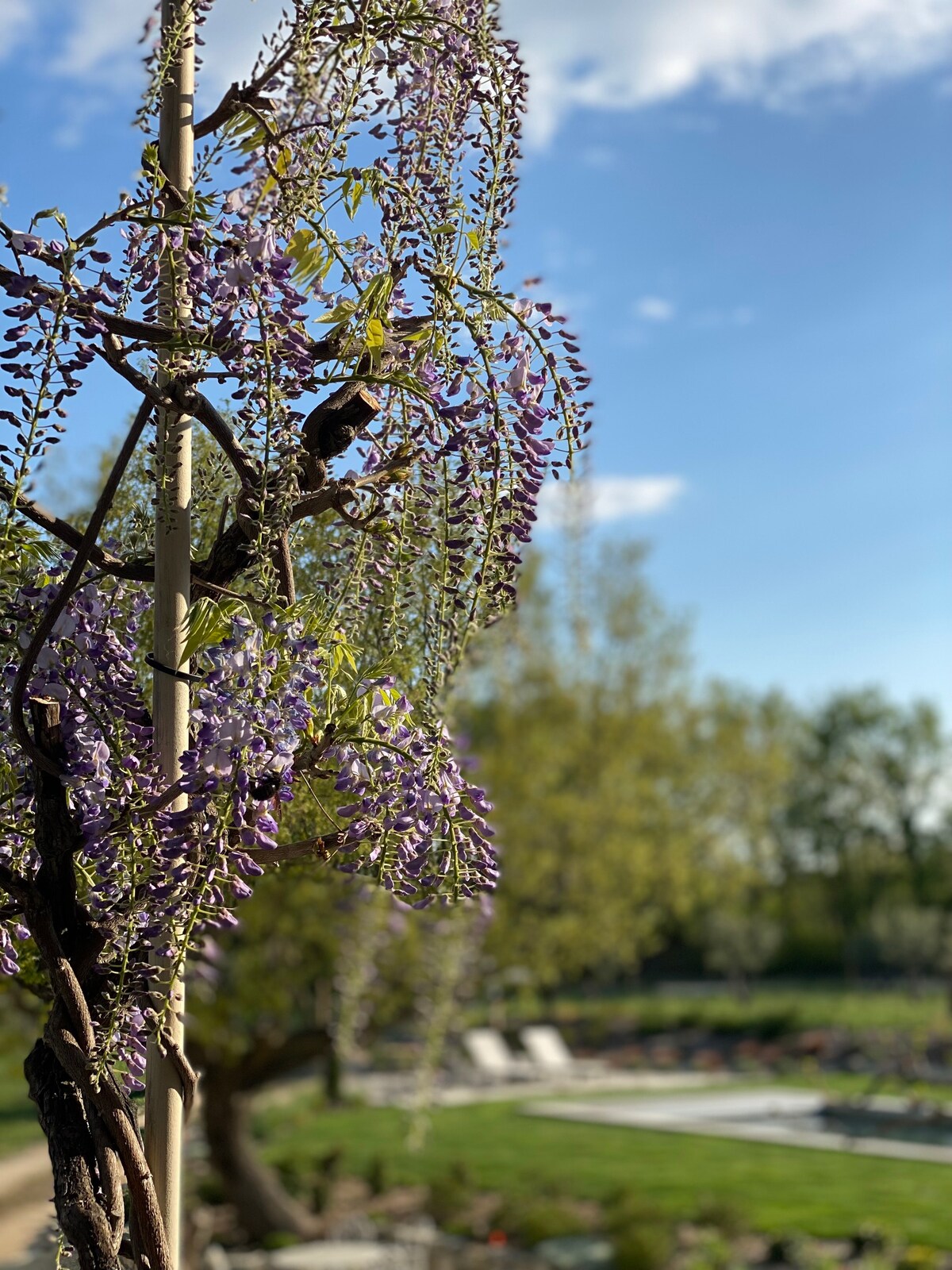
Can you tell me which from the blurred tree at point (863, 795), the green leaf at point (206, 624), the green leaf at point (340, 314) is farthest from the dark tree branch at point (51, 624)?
the blurred tree at point (863, 795)

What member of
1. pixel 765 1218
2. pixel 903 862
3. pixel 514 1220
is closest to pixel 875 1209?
pixel 765 1218

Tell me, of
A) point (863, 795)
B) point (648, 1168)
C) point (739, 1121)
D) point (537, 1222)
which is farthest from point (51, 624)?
point (863, 795)

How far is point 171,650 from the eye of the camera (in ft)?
6.31

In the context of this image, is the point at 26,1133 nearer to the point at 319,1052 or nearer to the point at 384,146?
the point at 319,1052

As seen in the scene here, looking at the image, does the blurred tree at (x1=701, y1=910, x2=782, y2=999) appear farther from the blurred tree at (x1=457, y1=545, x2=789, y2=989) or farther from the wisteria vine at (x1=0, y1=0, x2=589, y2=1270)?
the wisteria vine at (x1=0, y1=0, x2=589, y2=1270)

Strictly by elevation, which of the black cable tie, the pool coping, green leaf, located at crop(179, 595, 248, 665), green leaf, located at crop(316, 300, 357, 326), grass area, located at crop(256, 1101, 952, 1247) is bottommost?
the pool coping

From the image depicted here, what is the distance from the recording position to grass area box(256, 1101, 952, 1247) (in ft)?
33.2

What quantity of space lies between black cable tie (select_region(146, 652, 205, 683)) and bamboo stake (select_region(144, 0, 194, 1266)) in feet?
0.05

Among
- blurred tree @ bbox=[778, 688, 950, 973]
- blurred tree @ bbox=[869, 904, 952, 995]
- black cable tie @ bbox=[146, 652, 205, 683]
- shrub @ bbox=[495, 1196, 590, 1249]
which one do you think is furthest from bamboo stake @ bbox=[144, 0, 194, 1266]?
blurred tree @ bbox=[778, 688, 950, 973]

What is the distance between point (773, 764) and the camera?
99.0ft

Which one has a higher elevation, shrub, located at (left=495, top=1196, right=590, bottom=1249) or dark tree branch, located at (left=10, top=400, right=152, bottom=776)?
dark tree branch, located at (left=10, top=400, right=152, bottom=776)

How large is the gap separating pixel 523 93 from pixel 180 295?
0.65 m

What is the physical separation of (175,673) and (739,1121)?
627 inches

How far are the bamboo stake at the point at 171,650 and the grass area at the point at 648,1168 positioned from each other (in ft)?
23.8
